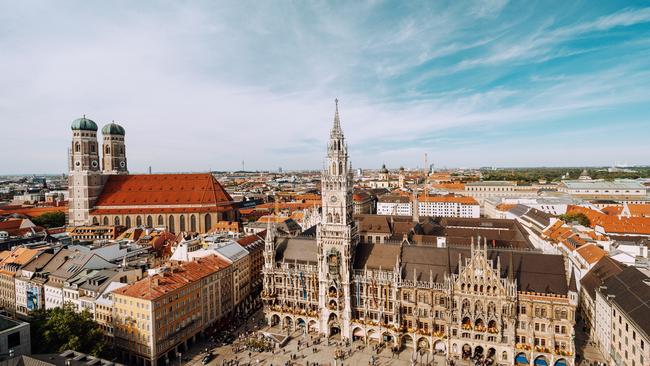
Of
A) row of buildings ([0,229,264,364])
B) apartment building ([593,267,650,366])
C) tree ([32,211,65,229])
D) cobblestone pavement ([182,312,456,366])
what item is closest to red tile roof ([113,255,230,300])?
row of buildings ([0,229,264,364])

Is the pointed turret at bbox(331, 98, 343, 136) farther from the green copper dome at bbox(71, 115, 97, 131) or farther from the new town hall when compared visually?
the green copper dome at bbox(71, 115, 97, 131)

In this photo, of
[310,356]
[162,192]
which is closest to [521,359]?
[310,356]

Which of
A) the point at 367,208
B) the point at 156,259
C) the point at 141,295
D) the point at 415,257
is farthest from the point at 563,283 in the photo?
the point at 367,208

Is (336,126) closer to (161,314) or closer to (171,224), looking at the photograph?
(161,314)

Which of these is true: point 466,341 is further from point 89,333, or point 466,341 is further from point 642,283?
point 89,333

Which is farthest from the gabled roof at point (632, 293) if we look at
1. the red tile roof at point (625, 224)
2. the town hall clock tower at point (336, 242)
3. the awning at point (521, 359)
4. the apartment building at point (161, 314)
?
the apartment building at point (161, 314)
